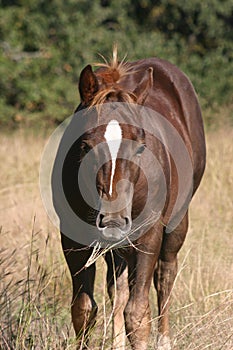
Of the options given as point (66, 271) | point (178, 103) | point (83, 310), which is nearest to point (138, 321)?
point (83, 310)

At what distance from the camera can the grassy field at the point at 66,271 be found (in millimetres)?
4203

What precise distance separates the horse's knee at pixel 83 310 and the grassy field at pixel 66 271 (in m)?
0.08

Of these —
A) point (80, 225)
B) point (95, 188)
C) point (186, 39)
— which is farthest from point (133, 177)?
point (186, 39)

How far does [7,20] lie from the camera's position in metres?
16.4

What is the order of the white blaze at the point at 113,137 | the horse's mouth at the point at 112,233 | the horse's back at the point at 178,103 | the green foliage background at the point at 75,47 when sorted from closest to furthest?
the horse's mouth at the point at 112,233 < the white blaze at the point at 113,137 < the horse's back at the point at 178,103 < the green foliage background at the point at 75,47

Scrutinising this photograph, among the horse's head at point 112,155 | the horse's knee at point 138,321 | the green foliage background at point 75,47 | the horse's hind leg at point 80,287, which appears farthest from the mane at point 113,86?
the green foliage background at point 75,47

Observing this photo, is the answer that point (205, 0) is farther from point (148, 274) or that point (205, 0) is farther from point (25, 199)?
point (148, 274)

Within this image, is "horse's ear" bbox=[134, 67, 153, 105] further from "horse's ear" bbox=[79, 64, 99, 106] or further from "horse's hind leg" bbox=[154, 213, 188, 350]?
"horse's hind leg" bbox=[154, 213, 188, 350]

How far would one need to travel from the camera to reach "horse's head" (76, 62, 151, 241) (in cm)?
387

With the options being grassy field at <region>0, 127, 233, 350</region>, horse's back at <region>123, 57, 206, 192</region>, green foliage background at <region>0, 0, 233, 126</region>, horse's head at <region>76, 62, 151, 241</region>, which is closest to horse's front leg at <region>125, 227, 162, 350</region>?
grassy field at <region>0, 127, 233, 350</region>

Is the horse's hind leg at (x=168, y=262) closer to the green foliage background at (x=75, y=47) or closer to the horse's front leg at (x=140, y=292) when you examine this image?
the horse's front leg at (x=140, y=292)

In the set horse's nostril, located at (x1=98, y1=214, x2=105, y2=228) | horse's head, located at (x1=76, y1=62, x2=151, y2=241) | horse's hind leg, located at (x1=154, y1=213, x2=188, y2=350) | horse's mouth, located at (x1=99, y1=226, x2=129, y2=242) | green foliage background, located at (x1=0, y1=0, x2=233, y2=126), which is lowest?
horse's hind leg, located at (x1=154, y1=213, x2=188, y2=350)

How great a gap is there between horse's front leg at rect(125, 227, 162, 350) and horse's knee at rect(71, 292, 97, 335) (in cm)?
22

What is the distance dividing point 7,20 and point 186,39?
5440 millimetres
